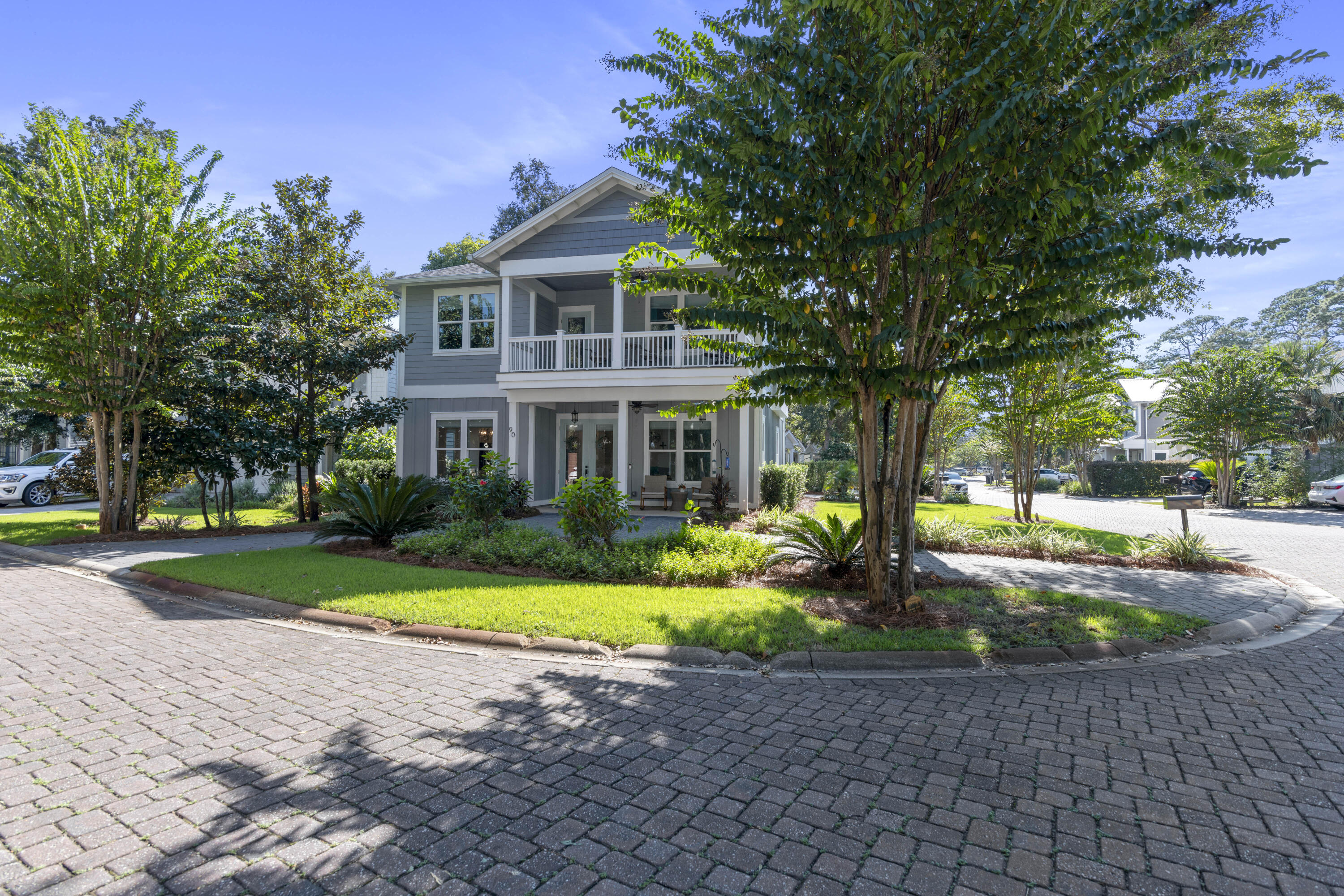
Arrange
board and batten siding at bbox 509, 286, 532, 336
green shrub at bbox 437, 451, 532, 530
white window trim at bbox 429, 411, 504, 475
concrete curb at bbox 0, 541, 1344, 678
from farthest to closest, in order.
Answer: white window trim at bbox 429, 411, 504, 475
board and batten siding at bbox 509, 286, 532, 336
green shrub at bbox 437, 451, 532, 530
concrete curb at bbox 0, 541, 1344, 678

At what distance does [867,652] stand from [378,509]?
8.17 metres

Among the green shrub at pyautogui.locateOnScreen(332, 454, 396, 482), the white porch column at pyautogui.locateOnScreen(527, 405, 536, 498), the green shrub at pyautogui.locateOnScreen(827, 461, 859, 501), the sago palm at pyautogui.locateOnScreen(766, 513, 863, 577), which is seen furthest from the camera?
the green shrub at pyautogui.locateOnScreen(827, 461, 859, 501)

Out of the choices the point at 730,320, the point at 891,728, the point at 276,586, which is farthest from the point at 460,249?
the point at 891,728

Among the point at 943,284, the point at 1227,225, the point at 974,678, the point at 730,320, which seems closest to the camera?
the point at 974,678

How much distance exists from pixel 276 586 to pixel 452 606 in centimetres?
248

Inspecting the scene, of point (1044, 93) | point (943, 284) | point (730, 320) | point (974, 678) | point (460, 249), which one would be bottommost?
point (974, 678)

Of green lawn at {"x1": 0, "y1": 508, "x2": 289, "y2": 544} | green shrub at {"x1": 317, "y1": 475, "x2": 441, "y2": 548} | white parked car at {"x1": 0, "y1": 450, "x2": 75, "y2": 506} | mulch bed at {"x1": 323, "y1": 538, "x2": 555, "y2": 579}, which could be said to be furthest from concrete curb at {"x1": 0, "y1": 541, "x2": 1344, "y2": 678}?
white parked car at {"x1": 0, "y1": 450, "x2": 75, "y2": 506}

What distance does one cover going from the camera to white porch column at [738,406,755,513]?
15031mm

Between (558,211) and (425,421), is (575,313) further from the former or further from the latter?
(425,421)

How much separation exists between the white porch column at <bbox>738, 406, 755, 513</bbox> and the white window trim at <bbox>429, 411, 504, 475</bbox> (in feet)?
21.6

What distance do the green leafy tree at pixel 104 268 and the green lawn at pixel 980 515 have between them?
1388cm

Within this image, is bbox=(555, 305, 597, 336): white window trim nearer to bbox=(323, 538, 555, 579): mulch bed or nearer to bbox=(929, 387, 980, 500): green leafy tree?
bbox=(323, 538, 555, 579): mulch bed

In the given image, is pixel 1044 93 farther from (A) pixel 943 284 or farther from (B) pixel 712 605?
(B) pixel 712 605

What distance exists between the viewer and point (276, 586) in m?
7.16
